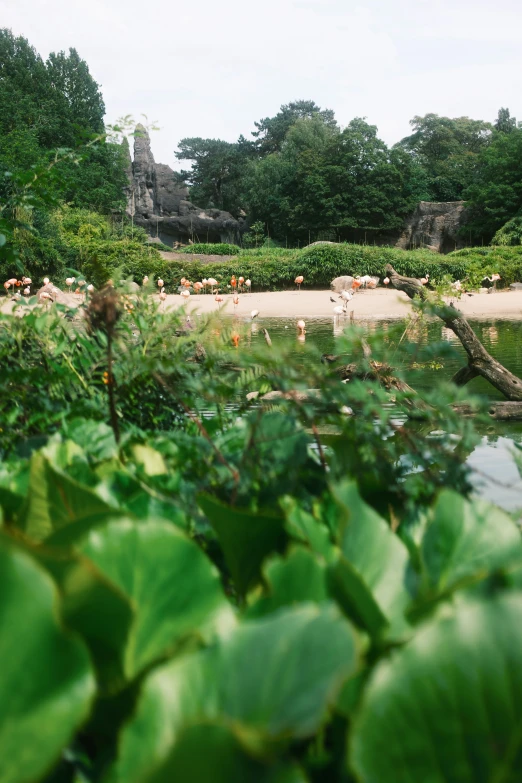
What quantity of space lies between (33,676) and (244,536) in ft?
0.93

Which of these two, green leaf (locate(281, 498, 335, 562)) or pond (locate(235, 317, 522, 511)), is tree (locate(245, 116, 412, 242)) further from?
green leaf (locate(281, 498, 335, 562))

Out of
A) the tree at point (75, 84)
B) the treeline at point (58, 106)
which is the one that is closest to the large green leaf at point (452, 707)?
the treeline at point (58, 106)

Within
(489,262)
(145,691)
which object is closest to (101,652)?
(145,691)

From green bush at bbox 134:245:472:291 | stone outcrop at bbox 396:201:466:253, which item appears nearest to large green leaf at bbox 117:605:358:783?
green bush at bbox 134:245:472:291

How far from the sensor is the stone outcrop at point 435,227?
42625 millimetres

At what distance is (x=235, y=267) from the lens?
30281mm

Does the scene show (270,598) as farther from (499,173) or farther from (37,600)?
(499,173)

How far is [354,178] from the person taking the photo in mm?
47344

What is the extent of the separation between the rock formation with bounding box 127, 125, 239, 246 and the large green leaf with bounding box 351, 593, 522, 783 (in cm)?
4856

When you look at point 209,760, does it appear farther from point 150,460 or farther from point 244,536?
point 150,460

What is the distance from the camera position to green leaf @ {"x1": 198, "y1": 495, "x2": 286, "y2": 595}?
607 millimetres

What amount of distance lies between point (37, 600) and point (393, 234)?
47.7m

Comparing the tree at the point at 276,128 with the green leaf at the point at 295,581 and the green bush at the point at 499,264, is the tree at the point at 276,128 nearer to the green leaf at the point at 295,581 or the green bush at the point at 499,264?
the green bush at the point at 499,264

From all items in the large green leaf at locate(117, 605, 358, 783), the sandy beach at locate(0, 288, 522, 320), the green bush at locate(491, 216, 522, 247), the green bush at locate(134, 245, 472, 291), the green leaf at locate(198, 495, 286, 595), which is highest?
the green bush at locate(491, 216, 522, 247)
